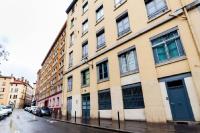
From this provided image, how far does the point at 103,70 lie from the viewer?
15641 mm

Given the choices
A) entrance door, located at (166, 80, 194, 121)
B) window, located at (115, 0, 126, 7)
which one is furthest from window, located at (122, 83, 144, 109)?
window, located at (115, 0, 126, 7)

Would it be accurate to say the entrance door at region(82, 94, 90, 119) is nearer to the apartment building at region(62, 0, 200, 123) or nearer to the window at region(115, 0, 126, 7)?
the apartment building at region(62, 0, 200, 123)

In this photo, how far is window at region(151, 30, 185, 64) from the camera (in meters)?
9.93

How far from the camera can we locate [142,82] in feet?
37.1

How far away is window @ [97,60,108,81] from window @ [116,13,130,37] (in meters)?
A: 3.42

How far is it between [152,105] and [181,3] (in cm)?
727

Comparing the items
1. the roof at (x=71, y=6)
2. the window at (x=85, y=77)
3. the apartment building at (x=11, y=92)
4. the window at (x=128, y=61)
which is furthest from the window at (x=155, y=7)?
the apartment building at (x=11, y=92)

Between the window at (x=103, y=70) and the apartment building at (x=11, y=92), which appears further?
the apartment building at (x=11, y=92)

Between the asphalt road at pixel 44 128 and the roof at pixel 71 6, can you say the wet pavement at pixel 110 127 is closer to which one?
the asphalt road at pixel 44 128

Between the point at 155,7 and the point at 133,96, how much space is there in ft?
24.6

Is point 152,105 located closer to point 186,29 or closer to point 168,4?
point 186,29

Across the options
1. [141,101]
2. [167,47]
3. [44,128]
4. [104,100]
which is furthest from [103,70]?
[44,128]

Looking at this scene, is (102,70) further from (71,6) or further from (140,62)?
(71,6)

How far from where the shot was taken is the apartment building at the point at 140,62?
9219 millimetres
